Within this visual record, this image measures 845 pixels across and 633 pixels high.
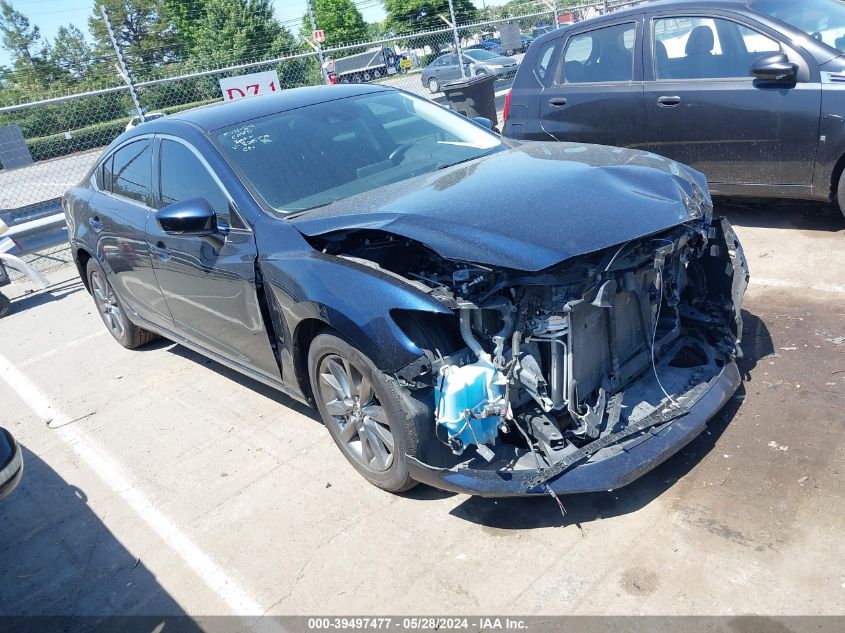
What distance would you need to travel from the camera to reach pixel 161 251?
15.2ft

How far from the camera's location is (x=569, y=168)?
3729 millimetres

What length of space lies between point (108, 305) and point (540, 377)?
15.1 ft

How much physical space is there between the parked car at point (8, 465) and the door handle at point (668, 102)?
541 cm

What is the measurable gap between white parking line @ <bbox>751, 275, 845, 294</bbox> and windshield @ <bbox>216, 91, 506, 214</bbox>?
2169 millimetres

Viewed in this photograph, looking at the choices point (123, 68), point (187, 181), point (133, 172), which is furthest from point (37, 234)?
point (187, 181)

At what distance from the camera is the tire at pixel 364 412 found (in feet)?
10.3

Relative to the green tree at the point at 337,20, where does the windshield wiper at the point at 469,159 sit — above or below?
above

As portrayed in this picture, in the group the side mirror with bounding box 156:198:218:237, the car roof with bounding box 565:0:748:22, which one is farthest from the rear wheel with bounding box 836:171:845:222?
the side mirror with bounding box 156:198:218:237

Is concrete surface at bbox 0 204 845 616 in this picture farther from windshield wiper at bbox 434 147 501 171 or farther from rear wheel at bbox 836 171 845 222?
windshield wiper at bbox 434 147 501 171

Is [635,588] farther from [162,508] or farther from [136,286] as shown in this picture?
[136,286]

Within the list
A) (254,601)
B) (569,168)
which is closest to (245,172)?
(569,168)

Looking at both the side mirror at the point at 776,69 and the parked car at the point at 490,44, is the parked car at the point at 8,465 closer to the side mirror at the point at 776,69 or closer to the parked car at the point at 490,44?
the side mirror at the point at 776,69

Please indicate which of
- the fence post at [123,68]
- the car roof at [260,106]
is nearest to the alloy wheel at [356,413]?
the car roof at [260,106]

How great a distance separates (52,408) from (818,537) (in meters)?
5.09
